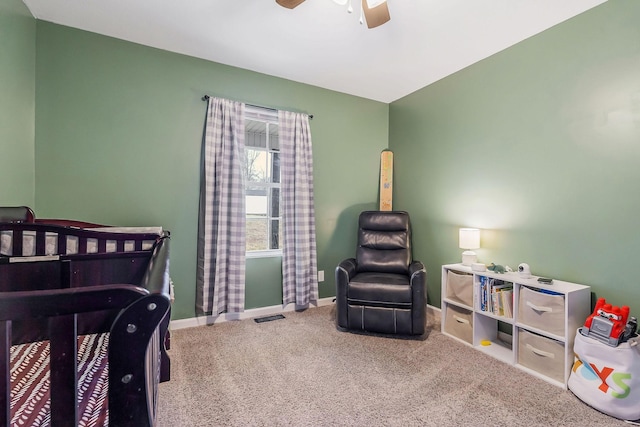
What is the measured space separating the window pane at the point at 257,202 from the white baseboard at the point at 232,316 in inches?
38.3

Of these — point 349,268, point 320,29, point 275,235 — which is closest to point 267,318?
point 275,235

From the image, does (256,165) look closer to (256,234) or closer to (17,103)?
(256,234)

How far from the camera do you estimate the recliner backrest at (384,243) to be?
294cm

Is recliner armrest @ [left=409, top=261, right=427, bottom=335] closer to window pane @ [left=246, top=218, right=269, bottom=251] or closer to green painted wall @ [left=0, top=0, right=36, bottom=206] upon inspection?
window pane @ [left=246, top=218, right=269, bottom=251]

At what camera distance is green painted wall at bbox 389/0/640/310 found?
6.11 ft

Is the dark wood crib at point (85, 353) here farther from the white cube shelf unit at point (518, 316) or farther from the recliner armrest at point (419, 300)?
the white cube shelf unit at point (518, 316)

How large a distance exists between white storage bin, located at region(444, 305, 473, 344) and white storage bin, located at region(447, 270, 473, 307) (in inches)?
3.3

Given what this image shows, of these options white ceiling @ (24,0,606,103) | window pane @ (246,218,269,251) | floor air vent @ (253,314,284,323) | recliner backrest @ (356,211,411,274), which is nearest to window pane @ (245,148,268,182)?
window pane @ (246,218,269,251)

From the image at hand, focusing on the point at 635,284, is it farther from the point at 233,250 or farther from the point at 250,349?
the point at 233,250

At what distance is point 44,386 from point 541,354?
2.51m

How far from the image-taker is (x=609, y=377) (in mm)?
1591

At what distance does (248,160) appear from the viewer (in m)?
3.09

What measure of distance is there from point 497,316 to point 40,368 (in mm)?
2548

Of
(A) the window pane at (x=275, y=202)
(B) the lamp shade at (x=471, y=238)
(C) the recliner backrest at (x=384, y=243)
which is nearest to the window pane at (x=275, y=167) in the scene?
(A) the window pane at (x=275, y=202)
